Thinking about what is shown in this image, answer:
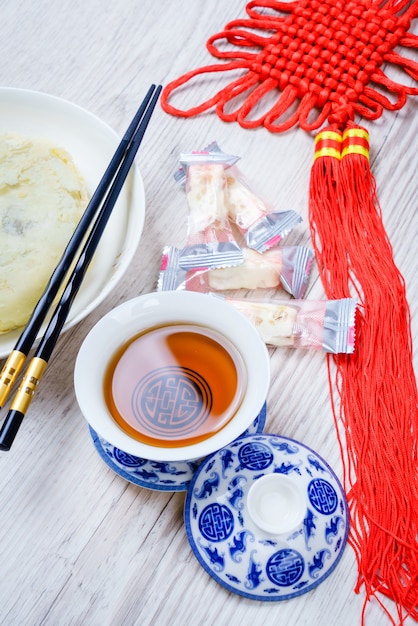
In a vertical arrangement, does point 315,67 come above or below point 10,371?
above

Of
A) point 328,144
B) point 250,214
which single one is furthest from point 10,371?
point 328,144

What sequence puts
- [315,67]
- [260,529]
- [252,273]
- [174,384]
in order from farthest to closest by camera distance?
[315,67]
[252,273]
[174,384]
[260,529]

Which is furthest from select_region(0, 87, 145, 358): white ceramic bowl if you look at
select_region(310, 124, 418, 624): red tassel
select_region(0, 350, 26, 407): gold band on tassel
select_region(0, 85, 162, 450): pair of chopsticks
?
select_region(310, 124, 418, 624): red tassel

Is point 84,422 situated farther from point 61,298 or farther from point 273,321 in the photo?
point 273,321

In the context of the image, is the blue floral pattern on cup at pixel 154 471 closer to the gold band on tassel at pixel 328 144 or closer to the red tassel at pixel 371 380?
the red tassel at pixel 371 380

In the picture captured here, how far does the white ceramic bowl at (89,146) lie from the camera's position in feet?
2.72

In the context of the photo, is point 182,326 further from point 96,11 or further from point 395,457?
point 96,11

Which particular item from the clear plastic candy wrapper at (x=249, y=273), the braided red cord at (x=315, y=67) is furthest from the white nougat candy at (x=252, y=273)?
the braided red cord at (x=315, y=67)

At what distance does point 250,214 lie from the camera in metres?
0.90

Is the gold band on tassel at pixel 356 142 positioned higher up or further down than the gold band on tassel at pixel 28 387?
higher up

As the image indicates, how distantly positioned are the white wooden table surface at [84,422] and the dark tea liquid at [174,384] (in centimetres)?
11

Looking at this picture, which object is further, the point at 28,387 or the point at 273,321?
the point at 273,321

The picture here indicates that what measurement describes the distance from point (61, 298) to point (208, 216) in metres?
0.26

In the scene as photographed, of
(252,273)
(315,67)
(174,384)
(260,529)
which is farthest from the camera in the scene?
(315,67)
